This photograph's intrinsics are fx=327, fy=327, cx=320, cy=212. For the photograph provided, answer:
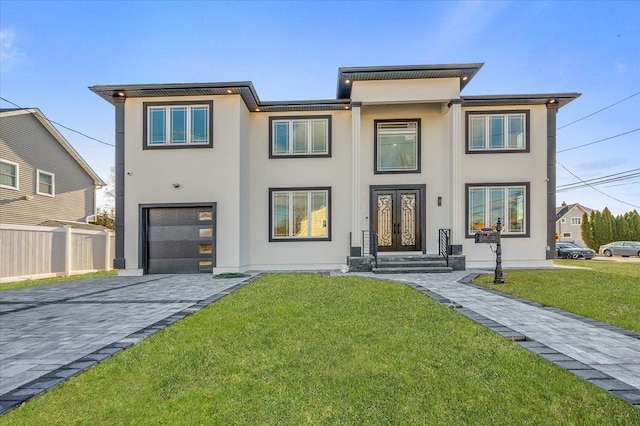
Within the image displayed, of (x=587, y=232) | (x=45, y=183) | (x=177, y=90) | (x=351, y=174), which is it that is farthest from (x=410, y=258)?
(x=587, y=232)

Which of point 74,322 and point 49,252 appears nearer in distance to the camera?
point 74,322

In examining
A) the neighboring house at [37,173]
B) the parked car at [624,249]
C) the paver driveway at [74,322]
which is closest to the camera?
the paver driveway at [74,322]

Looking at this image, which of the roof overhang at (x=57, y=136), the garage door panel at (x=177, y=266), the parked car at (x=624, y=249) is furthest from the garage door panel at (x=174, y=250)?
the parked car at (x=624, y=249)

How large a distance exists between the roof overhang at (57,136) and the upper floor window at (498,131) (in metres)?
17.6

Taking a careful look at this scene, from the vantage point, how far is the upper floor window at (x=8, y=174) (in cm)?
1270

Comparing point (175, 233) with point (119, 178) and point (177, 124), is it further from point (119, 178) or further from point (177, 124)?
point (177, 124)

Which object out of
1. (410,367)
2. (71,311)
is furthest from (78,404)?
(71,311)

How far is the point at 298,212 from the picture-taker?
10844mm

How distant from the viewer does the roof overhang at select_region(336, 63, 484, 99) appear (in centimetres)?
949

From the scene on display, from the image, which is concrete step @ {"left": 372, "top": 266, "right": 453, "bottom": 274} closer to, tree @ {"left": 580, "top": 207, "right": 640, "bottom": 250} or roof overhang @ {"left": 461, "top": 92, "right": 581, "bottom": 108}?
roof overhang @ {"left": 461, "top": 92, "right": 581, "bottom": 108}

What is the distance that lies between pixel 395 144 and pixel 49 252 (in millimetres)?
11896

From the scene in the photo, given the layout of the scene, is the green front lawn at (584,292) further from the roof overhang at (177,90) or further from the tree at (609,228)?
the tree at (609,228)

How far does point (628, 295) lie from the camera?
584 cm

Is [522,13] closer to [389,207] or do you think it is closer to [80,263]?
[389,207]
